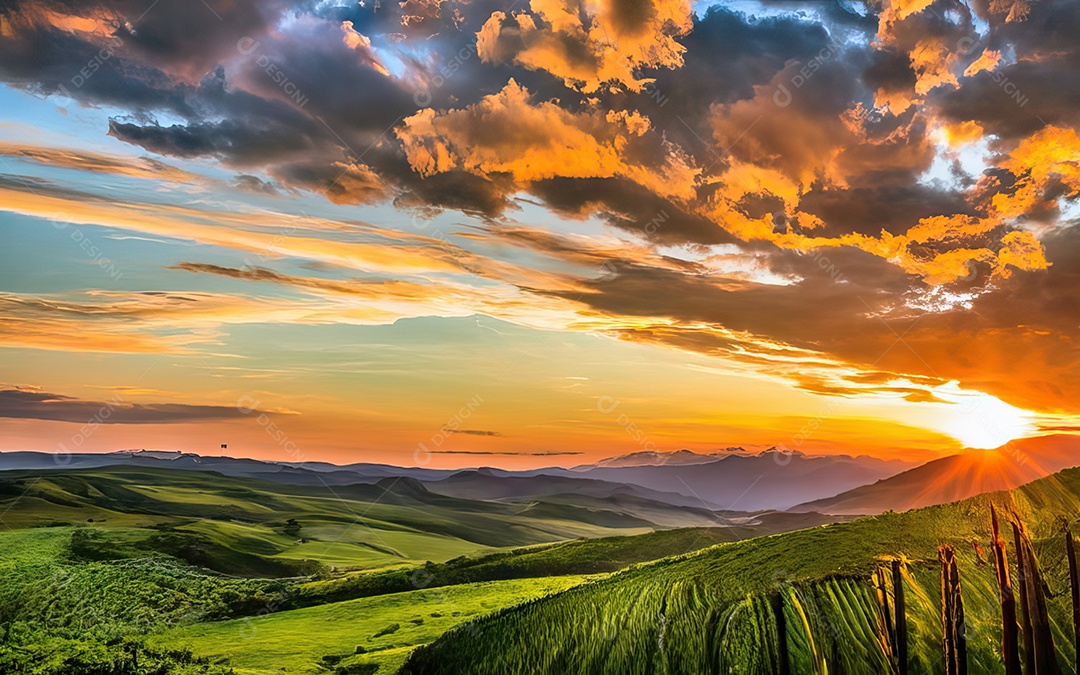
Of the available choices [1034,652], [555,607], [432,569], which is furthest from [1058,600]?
[432,569]

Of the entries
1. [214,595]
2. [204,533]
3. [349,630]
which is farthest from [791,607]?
[204,533]

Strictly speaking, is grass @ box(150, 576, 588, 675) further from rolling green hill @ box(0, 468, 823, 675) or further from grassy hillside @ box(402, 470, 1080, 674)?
grassy hillside @ box(402, 470, 1080, 674)

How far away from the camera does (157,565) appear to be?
193 feet

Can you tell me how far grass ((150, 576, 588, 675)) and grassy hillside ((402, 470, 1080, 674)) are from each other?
502 inches

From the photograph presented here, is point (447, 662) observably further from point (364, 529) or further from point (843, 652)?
point (364, 529)

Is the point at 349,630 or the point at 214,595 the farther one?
the point at 214,595

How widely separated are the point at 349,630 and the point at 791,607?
1180 inches

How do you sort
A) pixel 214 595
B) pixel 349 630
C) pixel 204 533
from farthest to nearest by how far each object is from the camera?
1. pixel 204 533
2. pixel 214 595
3. pixel 349 630

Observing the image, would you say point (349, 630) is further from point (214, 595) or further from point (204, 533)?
point (204, 533)

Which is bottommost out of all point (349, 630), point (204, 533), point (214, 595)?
point (204, 533)

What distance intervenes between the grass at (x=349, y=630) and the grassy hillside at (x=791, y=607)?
12.8 m

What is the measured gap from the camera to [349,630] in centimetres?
3481

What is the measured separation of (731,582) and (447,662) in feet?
19.8

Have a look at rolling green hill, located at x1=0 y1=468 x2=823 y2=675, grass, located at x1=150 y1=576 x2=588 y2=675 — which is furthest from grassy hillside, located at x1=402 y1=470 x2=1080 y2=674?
grass, located at x1=150 y1=576 x2=588 y2=675
